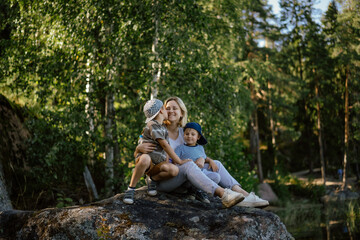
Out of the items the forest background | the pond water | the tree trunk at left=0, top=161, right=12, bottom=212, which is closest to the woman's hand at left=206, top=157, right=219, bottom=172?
the forest background

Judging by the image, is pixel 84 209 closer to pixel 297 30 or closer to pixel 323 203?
pixel 323 203

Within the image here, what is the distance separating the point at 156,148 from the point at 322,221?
9.92 meters

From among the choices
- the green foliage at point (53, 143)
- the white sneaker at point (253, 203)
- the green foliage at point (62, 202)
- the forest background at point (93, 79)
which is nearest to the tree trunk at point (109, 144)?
the forest background at point (93, 79)

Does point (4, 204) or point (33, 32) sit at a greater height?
point (33, 32)

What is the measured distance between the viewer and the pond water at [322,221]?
392 inches

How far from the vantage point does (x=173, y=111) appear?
4.63 meters

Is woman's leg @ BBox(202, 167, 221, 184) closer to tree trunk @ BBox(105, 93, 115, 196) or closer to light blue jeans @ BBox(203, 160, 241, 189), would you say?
light blue jeans @ BBox(203, 160, 241, 189)

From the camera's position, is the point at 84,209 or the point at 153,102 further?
the point at 153,102

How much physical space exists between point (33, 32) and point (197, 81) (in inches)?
134

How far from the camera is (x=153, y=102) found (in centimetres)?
417

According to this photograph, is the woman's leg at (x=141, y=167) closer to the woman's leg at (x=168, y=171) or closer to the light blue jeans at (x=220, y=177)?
the woman's leg at (x=168, y=171)

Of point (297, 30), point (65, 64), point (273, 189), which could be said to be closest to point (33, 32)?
point (65, 64)

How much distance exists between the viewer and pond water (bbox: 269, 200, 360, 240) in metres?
9.96

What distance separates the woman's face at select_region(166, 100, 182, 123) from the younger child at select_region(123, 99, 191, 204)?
39cm
